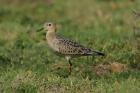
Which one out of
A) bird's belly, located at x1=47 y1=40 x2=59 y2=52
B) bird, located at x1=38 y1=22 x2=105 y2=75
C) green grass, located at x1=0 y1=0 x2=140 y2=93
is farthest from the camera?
bird's belly, located at x1=47 y1=40 x2=59 y2=52

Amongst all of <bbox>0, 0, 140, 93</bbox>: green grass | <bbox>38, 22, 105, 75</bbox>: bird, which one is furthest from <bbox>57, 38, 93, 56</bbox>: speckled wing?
<bbox>0, 0, 140, 93</bbox>: green grass

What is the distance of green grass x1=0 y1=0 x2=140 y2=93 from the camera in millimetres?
9870

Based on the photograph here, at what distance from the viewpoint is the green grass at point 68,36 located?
9870mm

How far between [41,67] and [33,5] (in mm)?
8008

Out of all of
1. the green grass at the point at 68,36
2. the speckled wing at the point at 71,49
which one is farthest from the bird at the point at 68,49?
the green grass at the point at 68,36

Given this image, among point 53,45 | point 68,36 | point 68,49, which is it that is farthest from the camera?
point 68,36

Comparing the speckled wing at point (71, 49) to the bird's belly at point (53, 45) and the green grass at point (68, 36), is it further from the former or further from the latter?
the green grass at point (68, 36)

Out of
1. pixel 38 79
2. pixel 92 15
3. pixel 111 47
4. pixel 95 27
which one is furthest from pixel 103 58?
pixel 92 15

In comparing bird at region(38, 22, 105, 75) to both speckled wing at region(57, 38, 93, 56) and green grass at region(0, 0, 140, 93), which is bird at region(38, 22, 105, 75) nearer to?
speckled wing at region(57, 38, 93, 56)

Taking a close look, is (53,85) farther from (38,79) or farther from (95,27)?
(95,27)

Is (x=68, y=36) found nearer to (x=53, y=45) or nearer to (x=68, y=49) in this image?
(x=53, y=45)

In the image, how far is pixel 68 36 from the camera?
579 inches

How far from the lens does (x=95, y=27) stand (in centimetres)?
1641

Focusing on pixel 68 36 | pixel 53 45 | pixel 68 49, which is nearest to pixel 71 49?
pixel 68 49
